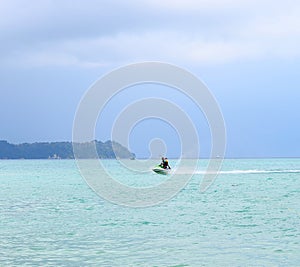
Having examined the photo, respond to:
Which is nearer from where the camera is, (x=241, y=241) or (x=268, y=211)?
(x=241, y=241)

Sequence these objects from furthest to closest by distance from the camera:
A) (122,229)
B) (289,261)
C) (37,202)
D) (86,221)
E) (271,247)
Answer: (37,202)
(86,221)
(122,229)
(271,247)
(289,261)

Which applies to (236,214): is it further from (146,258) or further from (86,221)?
(146,258)

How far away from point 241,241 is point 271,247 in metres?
1.45

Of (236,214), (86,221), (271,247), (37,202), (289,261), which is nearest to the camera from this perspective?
(289,261)

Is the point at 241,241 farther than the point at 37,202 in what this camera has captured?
No

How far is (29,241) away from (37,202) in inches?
668

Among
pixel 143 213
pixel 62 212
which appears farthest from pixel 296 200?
pixel 62 212

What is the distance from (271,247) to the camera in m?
18.5

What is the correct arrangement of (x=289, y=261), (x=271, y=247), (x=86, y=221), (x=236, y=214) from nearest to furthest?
1. (x=289, y=261)
2. (x=271, y=247)
3. (x=86, y=221)
4. (x=236, y=214)

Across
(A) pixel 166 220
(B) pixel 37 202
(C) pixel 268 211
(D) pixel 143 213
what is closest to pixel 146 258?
(A) pixel 166 220

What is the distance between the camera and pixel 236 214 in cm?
2853

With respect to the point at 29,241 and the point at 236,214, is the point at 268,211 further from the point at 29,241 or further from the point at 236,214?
the point at 29,241

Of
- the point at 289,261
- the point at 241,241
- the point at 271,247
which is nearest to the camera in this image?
the point at 289,261

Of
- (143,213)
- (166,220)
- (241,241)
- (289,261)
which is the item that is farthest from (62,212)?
(289,261)
